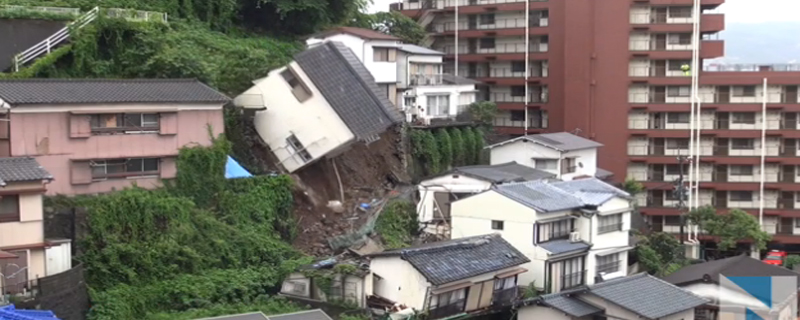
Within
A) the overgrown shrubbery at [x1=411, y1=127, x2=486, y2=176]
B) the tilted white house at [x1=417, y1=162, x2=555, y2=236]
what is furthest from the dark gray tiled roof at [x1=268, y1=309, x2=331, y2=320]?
the overgrown shrubbery at [x1=411, y1=127, x2=486, y2=176]

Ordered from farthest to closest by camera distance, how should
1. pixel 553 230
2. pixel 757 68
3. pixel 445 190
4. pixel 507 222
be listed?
pixel 757 68 < pixel 445 190 < pixel 553 230 < pixel 507 222

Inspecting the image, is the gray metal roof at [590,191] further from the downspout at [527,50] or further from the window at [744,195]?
the downspout at [527,50]

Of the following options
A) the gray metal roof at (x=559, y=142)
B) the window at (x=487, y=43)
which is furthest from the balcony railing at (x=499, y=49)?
the gray metal roof at (x=559, y=142)

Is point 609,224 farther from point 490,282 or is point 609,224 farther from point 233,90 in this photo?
point 233,90

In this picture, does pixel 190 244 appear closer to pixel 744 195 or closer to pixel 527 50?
pixel 527 50

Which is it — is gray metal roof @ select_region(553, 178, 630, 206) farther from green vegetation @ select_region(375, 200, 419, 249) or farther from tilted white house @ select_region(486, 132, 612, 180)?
green vegetation @ select_region(375, 200, 419, 249)

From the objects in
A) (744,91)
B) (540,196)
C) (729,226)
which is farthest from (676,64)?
(540,196)
